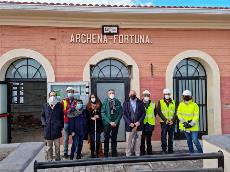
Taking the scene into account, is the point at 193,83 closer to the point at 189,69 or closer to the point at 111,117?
the point at 189,69

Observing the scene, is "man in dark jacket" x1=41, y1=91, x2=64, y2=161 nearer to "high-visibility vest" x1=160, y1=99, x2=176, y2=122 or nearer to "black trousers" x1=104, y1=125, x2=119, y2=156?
"black trousers" x1=104, y1=125, x2=119, y2=156

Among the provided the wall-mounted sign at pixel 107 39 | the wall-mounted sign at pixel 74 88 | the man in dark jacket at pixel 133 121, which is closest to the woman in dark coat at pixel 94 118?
the man in dark jacket at pixel 133 121

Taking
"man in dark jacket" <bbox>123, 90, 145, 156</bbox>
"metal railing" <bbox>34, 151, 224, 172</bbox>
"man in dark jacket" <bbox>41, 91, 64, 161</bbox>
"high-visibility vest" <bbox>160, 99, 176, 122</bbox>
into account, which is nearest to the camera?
"metal railing" <bbox>34, 151, 224, 172</bbox>

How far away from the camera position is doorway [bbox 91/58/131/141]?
31.3ft

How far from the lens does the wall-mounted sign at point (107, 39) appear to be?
30.3 feet

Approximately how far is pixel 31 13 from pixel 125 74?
11.3ft

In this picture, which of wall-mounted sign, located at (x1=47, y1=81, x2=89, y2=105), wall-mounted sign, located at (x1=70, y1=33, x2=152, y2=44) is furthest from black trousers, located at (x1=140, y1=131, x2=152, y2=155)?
wall-mounted sign, located at (x1=70, y1=33, x2=152, y2=44)

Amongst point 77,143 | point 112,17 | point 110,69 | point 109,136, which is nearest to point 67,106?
Result: point 77,143

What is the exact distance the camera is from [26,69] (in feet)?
30.6

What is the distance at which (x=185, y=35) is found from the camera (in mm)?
9742

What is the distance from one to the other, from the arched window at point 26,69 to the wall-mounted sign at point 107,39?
54.2 inches

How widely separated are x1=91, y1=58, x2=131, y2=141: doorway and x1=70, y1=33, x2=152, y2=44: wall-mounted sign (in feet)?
2.12

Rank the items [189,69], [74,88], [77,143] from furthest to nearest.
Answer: [189,69], [74,88], [77,143]

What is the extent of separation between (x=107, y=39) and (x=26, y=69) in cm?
Result: 273
